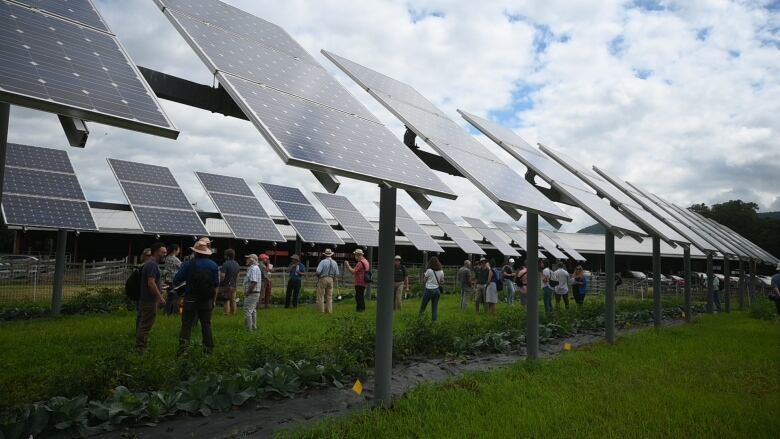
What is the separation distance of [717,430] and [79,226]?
573 inches

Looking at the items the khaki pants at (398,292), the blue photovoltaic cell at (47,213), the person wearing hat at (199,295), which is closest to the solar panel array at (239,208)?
the khaki pants at (398,292)

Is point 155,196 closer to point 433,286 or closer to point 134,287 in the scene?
point 134,287

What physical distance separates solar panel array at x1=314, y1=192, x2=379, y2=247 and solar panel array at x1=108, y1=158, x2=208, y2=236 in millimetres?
6589

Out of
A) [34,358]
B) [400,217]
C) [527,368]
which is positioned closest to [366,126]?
[527,368]

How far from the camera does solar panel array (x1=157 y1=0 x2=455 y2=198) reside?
5.02m

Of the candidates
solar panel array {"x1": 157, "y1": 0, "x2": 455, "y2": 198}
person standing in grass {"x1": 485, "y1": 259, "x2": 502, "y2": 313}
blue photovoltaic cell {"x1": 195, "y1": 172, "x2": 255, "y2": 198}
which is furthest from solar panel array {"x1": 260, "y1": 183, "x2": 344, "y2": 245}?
solar panel array {"x1": 157, "y1": 0, "x2": 455, "y2": 198}

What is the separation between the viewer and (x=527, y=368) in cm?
816

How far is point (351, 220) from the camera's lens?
75.7ft

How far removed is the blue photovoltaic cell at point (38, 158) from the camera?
14727mm

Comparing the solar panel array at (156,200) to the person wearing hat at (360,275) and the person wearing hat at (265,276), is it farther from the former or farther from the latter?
the person wearing hat at (360,275)

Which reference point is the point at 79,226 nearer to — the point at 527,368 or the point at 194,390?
the point at 194,390

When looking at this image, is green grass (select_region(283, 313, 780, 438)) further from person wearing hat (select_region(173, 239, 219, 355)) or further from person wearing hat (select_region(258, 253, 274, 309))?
person wearing hat (select_region(258, 253, 274, 309))

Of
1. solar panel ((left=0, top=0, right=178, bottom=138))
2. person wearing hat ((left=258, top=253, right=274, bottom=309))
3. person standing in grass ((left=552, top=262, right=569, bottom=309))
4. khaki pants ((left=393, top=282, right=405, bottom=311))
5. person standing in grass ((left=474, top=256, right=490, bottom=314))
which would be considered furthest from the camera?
person standing in grass ((left=552, top=262, right=569, bottom=309))

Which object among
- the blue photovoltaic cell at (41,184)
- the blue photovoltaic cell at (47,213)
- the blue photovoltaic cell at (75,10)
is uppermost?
the blue photovoltaic cell at (75,10)
